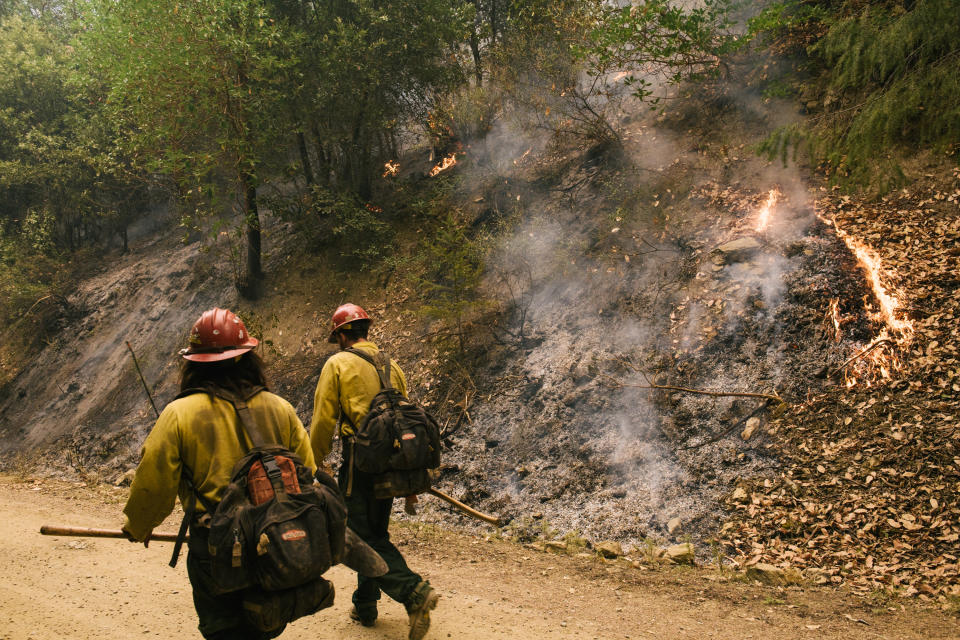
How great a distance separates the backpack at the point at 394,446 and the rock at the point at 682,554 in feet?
8.60

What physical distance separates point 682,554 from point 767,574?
733 millimetres

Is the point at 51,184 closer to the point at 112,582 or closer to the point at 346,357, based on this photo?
the point at 112,582

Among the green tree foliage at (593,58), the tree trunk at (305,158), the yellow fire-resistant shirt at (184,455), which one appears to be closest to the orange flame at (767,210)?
the green tree foliage at (593,58)

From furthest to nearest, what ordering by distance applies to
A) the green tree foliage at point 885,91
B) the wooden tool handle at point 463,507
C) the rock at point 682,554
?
the green tree foliage at point 885,91 < the rock at point 682,554 < the wooden tool handle at point 463,507

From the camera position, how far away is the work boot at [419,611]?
3.75 meters

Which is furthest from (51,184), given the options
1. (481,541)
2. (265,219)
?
(481,541)

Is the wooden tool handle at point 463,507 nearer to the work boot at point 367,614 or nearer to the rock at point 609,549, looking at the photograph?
the work boot at point 367,614

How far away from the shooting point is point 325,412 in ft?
13.4

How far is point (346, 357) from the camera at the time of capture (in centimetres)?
418

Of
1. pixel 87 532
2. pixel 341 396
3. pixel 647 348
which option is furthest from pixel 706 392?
pixel 87 532

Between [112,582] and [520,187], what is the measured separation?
8795mm

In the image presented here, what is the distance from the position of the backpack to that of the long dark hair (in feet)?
3.70

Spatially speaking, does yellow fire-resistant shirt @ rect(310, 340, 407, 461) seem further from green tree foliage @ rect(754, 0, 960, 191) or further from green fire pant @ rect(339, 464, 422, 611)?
green tree foliage @ rect(754, 0, 960, 191)

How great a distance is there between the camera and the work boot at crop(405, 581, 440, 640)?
3754 mm
